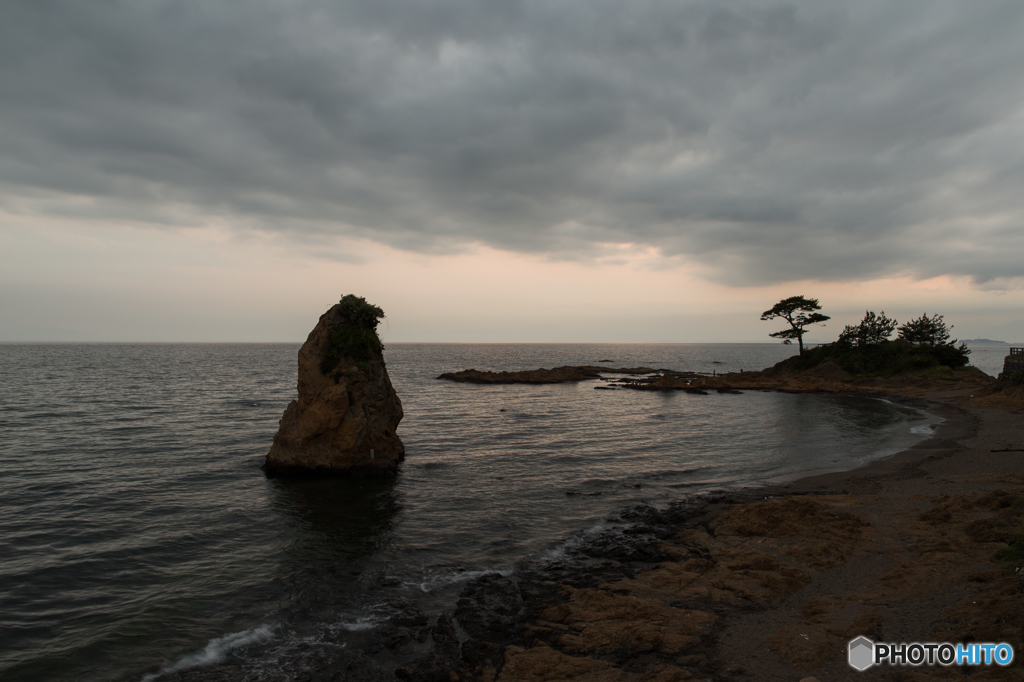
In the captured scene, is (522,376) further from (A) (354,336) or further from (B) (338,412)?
(B) (338,412)

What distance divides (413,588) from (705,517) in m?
9.58

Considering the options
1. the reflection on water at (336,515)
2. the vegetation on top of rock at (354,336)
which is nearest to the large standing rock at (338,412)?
the vegetation on top of rock at (354,336)

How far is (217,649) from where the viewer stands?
8.97 meters

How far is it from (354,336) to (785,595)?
1929 cm

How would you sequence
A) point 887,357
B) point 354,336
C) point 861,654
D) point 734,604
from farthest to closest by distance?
point 887,357 → point 354,336 → point 734,604 → point 861,654

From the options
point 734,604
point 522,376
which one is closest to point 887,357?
point 522,376

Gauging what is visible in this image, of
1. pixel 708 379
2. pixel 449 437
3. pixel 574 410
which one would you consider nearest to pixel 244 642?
pixel 449 437

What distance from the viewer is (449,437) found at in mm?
30484

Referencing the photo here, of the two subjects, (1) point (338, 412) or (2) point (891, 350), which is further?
(2) point (891, 350)

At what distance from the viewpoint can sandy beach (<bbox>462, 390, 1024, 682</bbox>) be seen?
24.5 ft

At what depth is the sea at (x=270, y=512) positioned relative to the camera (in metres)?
9.55

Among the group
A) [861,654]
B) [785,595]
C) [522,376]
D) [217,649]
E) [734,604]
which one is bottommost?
[217,649]

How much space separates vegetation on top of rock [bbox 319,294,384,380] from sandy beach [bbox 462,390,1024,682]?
14.4 meters

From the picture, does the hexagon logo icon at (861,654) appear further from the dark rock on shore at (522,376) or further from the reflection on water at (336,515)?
the dark rock on shore at (522,376)
